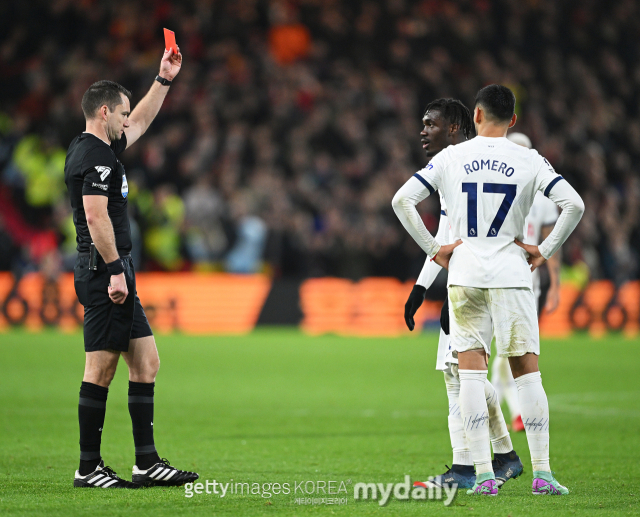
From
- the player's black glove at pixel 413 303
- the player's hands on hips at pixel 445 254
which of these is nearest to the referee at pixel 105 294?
the player's black glove at pixel 413 303

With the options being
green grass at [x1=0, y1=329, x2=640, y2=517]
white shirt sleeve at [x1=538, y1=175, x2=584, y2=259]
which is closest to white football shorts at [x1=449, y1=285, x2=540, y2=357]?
white shirt sleeve at [x1=538, y1=175, x2=584, y2=259]

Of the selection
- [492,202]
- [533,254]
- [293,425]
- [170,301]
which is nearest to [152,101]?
[492,202]

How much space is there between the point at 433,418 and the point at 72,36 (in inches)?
646

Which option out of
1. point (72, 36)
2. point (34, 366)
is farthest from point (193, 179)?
point (34, 366)

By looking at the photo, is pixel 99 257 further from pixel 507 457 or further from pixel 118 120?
pixel 507 457

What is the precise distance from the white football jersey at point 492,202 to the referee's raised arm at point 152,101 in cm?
204

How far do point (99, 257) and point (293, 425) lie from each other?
3474mm

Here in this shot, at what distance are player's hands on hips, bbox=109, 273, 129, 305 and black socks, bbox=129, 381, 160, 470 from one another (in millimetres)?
613

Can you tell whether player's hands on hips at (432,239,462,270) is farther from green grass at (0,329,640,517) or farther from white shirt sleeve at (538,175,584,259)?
green grass at (0,329,640,517)

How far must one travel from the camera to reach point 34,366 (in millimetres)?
12016

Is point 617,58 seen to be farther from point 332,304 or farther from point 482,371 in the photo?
point 482,371

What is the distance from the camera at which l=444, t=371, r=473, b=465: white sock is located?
5.48 m

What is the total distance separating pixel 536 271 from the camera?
26.8 feet

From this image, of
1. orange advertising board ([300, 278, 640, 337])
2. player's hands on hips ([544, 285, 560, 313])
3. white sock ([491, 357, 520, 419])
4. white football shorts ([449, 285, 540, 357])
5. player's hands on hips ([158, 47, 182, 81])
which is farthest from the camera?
orange advertising board ([300, 278, 640, 337])
